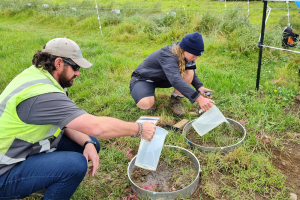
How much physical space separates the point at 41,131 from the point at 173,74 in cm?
159

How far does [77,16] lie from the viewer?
913 cm

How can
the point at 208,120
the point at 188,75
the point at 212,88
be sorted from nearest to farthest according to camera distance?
the point at 208,120 < the point at 188,75 < the point at 212,88

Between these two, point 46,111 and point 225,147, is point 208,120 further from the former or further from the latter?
point 46,111

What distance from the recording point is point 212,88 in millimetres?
3801

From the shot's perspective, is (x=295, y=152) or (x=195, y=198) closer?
(x=195, y=198)

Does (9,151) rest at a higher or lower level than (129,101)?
higher

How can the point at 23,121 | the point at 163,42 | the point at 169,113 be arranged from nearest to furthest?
the point at 23,121 < the point at 169,113 < the point at 163,42

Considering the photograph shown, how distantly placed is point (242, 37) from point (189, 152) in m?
3.89

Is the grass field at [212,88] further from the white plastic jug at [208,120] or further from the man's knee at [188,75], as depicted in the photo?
the man's knee at [188,75]

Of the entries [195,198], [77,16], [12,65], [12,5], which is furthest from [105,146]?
[12,5]

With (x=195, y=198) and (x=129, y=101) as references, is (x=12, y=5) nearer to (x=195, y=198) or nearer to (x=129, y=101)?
(x=129, y=101)

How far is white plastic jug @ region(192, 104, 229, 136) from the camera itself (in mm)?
2613

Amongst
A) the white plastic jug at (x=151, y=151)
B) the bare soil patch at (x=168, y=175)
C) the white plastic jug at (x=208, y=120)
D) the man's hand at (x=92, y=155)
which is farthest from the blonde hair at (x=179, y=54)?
the man's hand at (x=92, y=155)

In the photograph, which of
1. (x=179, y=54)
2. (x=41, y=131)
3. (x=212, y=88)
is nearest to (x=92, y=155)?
(x=41, y=131)
